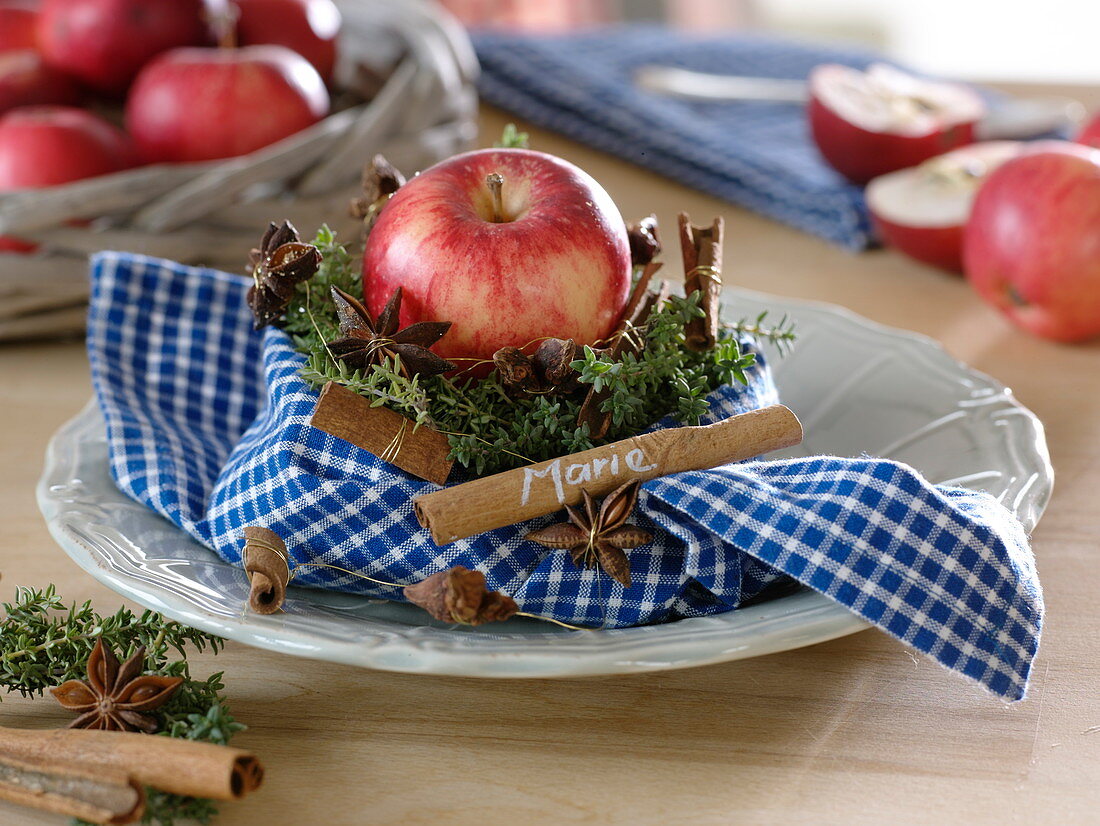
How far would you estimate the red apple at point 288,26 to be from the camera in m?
1.13

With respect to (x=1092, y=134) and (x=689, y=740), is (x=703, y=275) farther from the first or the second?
(x=1092, y=134)

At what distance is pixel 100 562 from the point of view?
56 cm

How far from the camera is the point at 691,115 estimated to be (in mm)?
1458

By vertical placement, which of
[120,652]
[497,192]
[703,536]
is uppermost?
[497,192]

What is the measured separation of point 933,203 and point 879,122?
176 millimetres

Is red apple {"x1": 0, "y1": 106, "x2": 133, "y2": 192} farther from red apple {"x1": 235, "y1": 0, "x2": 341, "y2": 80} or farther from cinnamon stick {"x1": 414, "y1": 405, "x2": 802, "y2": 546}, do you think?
cinnamon stick {"x1": 414, "y1": 405, "x2": 802, "y2": 546}

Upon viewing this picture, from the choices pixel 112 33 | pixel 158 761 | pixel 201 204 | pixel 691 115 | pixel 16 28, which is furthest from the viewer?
pixel 691 115

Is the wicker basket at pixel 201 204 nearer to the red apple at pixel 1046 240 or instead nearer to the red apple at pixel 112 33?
the red apple at pixel 112 33

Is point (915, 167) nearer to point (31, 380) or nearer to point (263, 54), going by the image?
point (263, 54)

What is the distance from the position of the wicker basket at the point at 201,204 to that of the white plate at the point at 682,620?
22 centimetres

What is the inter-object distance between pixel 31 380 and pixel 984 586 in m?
0.78

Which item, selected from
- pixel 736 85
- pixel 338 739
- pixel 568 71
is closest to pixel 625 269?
pixel 338 739

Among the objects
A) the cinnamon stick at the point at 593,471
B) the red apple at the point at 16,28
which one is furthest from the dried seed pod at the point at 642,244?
the red apple at the point at 16,28

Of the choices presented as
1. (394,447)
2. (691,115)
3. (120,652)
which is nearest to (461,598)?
(394,447)
